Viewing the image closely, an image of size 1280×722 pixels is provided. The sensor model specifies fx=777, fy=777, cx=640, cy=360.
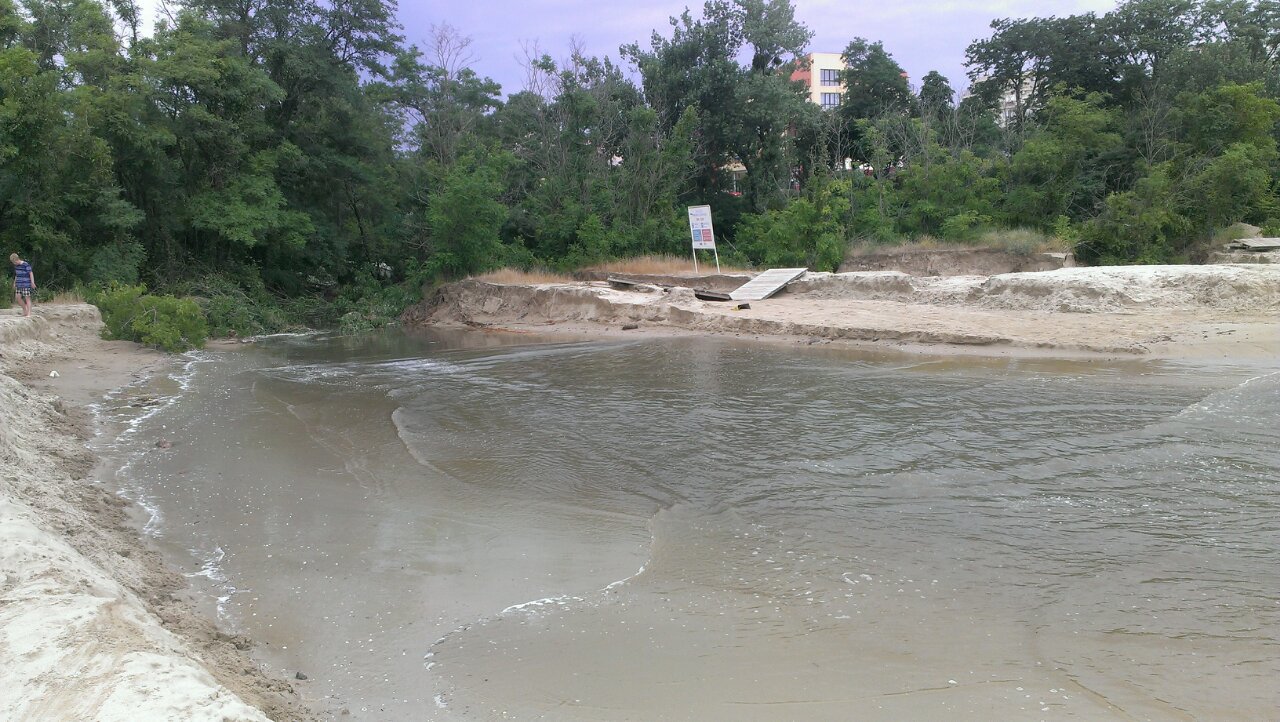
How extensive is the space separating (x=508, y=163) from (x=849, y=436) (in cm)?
2449

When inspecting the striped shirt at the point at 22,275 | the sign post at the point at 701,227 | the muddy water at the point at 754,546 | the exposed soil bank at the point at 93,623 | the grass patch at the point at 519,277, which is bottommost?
the muddy water at the point at 754,546

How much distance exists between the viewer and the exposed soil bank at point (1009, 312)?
14211 millimetres

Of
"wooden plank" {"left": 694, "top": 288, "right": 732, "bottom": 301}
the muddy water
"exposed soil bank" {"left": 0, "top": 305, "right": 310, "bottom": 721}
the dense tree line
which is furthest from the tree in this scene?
"exposed soil bank" {"left": 0, "top": 305, "right": 310, "bottom": 721}

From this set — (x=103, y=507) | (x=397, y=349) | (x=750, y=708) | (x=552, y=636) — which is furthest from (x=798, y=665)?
(x=397, y=349)

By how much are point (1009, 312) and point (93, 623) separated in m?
18.0

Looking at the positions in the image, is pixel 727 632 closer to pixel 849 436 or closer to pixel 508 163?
pixel 849 436

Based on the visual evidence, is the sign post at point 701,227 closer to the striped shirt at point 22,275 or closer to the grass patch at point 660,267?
the grass patch at point 660,267

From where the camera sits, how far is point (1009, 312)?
694 inches

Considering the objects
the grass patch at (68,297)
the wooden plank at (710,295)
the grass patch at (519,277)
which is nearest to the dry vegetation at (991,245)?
the wooden plank at (710,295)

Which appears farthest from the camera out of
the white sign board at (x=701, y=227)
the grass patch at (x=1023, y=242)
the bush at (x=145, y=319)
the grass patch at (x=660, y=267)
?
the grass patch at (x=660, y=267)

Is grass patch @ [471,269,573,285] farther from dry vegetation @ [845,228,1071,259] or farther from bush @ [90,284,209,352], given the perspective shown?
bush @ [90,284,209,352]

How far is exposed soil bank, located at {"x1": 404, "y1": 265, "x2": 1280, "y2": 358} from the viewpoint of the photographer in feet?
46.6

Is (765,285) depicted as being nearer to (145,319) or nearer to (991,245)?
(991,245)

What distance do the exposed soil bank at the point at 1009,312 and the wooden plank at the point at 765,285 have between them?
1.40ft
